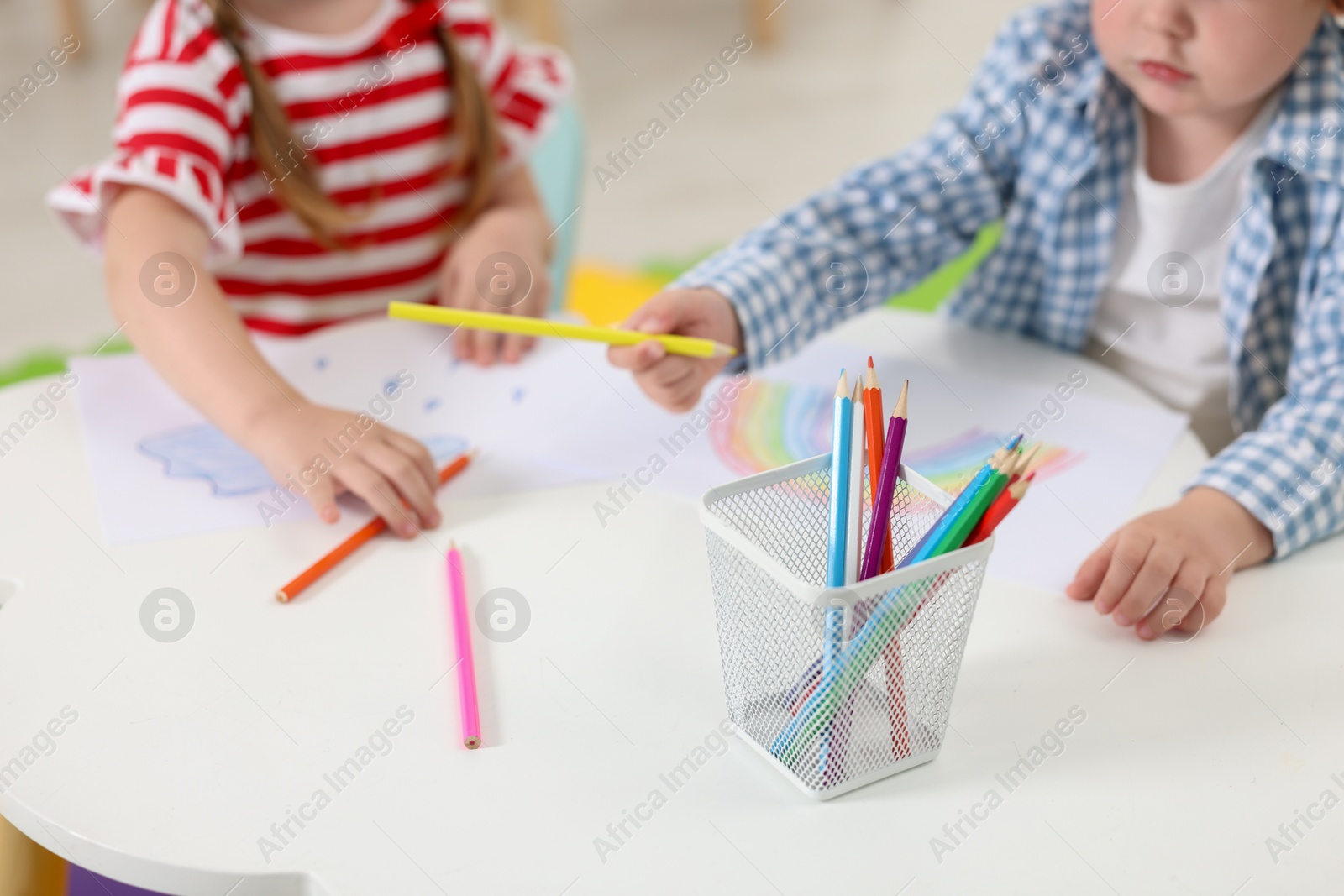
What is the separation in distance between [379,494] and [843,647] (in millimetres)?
311

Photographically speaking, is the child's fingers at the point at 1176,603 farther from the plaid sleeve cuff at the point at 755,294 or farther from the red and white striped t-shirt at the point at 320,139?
the red and white striped t-shirt at the point at 320,139

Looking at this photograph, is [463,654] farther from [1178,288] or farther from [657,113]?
[657,113]

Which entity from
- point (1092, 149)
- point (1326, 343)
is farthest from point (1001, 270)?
point (1326, 343)

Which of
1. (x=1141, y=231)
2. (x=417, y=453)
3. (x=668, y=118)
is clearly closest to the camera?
(x=417, y=453)

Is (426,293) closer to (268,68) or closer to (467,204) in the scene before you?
(467,204)

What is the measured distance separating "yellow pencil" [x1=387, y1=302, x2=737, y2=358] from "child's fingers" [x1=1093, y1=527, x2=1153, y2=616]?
10.0 inches

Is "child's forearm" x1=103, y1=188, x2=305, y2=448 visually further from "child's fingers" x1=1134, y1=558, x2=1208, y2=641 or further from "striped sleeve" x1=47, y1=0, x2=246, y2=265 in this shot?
"child's fingers" x1=1134, y1=558, x2=1208, y2=641

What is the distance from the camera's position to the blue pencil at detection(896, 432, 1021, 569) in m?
0.54

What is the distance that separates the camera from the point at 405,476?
746mm

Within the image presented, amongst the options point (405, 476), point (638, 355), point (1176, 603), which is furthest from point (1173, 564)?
point (405, 476)

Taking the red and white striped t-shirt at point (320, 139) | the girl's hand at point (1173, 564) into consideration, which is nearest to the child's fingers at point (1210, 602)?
the girl's hand at point (1173, 564)

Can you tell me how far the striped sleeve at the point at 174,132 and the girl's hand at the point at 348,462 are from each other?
0.72ft

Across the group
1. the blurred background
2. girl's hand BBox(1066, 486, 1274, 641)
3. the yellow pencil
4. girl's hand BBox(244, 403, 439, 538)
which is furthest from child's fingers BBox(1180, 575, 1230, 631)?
the blurred background

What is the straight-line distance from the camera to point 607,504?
2.51ft
